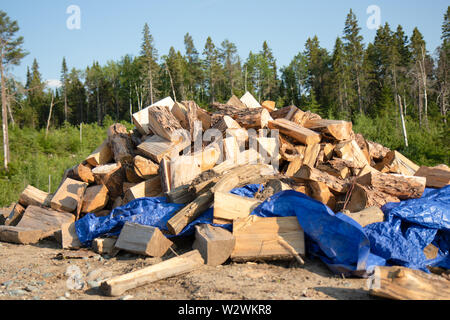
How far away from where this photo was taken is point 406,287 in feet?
8.27

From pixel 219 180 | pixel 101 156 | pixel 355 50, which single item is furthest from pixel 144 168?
pixel 355 50

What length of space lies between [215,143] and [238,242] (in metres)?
1.97

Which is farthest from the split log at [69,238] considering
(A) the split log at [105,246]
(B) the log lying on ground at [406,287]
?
(B) the log lying on ground at [406,287]

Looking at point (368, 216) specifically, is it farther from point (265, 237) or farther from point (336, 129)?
point (336, 129)

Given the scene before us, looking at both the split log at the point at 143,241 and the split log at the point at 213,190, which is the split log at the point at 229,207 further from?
the split log at the point at 143,241

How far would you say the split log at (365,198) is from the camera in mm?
3949

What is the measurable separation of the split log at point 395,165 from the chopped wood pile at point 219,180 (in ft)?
0.07

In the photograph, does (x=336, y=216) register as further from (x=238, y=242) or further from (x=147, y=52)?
(x=147, y=52)

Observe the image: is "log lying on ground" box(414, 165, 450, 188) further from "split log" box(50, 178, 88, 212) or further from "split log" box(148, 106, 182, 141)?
"split log" box(50, 178, 88, 212)

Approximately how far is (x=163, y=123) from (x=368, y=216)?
3206 mm

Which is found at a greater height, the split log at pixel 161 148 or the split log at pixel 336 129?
the split log at pixel 336 129

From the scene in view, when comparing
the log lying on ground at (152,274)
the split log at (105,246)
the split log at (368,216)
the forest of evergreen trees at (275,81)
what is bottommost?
the split log at (105,246)

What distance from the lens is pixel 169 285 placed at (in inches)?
123
